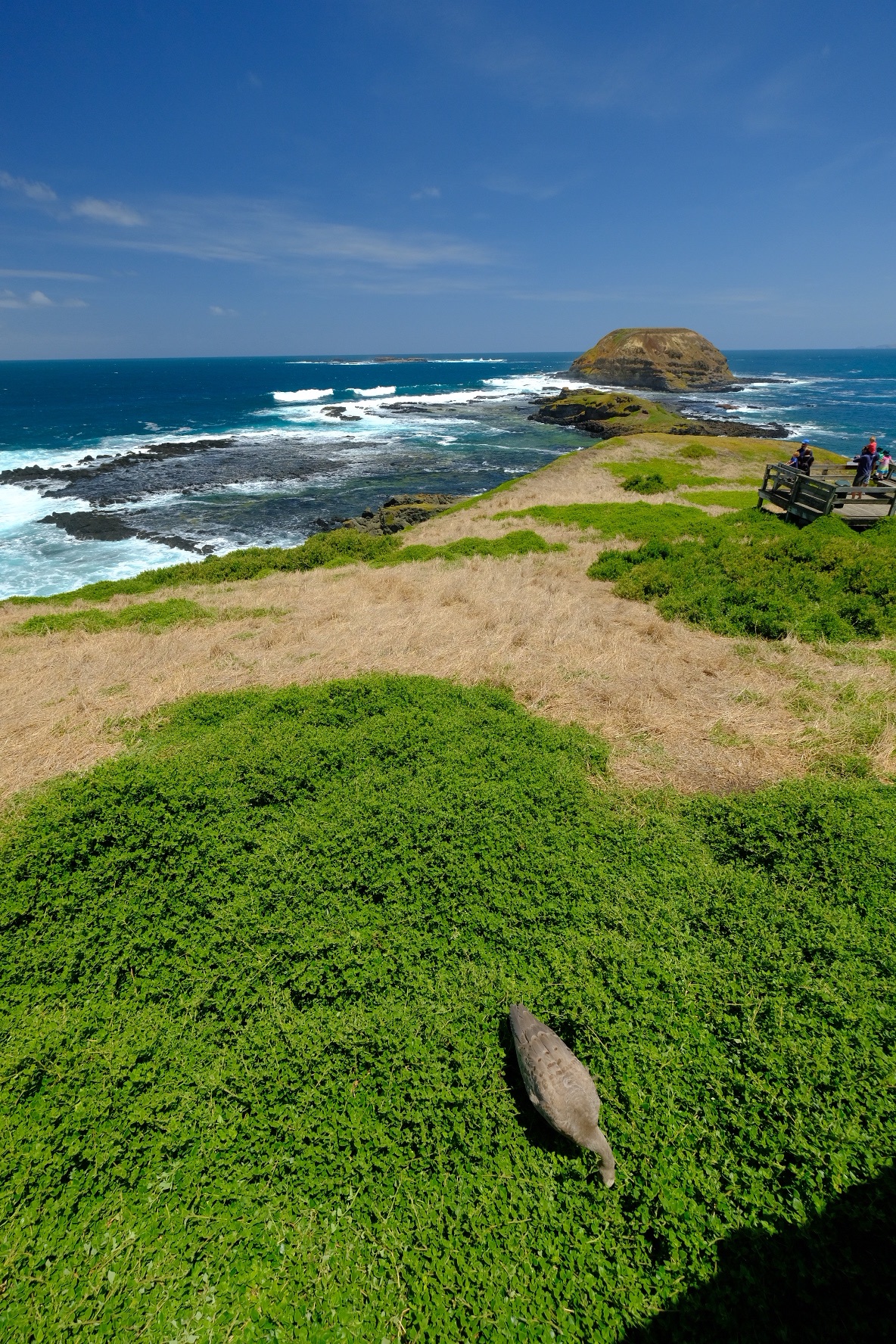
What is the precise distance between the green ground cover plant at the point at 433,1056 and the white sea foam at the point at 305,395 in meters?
124

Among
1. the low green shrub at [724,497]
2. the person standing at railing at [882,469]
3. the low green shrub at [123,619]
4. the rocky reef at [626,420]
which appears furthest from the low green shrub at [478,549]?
the rocky reef at [626,420]

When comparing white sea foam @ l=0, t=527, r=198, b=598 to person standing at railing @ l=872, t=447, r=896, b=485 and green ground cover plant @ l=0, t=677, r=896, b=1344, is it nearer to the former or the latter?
green ground cover plant @ l=0, t=677, r=896, b=1344

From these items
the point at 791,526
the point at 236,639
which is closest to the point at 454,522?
the point at 791,526

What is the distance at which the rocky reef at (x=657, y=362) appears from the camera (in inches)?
4968

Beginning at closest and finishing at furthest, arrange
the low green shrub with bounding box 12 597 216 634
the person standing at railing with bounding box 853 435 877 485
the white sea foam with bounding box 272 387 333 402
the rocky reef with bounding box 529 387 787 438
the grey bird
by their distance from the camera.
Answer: the grey bird < the low green shrub with bounding box 12 597 216 634 < the person standing at railing with bounding box 853 435 877 485 < the rocky reef with bounding box 529 387 787 438 < the white sea foam with bounding box 272 387 333 402

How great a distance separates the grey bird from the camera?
4469 millimetres

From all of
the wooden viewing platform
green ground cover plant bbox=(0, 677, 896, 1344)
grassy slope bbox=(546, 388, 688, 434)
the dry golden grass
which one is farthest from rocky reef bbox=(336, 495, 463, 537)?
green ground cover plant bbox=(0, 677, 896, 1344)

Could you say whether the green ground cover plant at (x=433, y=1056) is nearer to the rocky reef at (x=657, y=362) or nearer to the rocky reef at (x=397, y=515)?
the rocky reef at (x=397, y=515)

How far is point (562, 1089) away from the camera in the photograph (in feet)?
15.2

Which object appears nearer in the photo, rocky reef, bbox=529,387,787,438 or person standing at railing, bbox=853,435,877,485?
person standing at railing, bbox=853,435,877,485

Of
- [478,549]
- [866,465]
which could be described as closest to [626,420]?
[866,465]

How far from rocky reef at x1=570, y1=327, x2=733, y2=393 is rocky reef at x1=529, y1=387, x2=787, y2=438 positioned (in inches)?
1970

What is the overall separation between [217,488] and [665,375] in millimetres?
112999

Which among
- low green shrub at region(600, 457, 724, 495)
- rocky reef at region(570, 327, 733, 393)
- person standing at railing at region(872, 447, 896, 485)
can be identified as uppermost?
rocky reef at region(570, 327, 733, 393)
